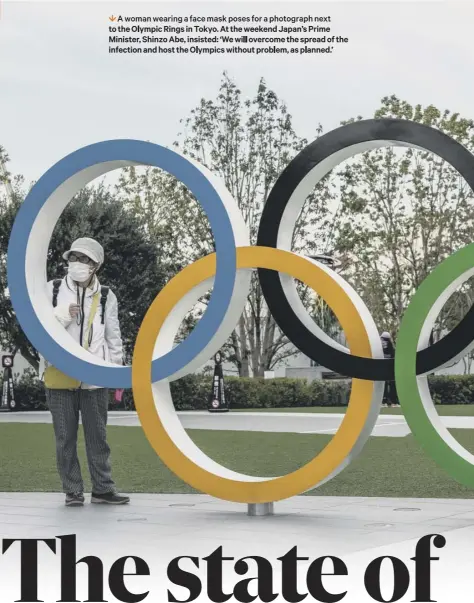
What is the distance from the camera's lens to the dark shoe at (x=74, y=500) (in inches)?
326

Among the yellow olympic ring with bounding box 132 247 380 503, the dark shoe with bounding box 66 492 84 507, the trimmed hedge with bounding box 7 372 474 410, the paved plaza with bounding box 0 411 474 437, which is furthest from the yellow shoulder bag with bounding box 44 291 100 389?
the trimmed hedge with bounding box 7 372 474 410

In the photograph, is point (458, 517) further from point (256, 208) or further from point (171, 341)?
point (256, 208)

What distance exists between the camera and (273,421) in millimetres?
19453

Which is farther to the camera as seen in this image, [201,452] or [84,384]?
[84,384]

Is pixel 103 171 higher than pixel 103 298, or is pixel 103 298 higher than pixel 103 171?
pixel 103 171

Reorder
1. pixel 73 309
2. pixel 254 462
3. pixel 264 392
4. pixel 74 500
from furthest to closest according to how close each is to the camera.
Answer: pixel 264 392, pixel 254 462, pixel 73 309, pixel 74 500

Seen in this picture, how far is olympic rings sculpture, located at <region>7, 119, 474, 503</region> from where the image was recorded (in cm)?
731

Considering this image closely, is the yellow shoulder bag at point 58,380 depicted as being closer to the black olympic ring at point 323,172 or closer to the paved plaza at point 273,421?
the black olympic ring at point 323,172

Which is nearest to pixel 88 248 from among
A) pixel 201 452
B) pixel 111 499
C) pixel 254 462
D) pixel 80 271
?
pixel 80 271

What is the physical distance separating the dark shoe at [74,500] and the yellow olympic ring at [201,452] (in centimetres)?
87

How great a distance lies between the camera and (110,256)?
26688 millimetres

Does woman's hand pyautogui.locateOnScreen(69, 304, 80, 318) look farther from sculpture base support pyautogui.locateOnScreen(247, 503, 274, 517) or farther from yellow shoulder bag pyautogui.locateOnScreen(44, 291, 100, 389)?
sculpture base support pyautogui.locateOnScreen(247, 503, 274, 517)

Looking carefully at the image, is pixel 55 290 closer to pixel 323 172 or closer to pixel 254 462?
pixel 323 172

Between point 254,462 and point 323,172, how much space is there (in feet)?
17.3
